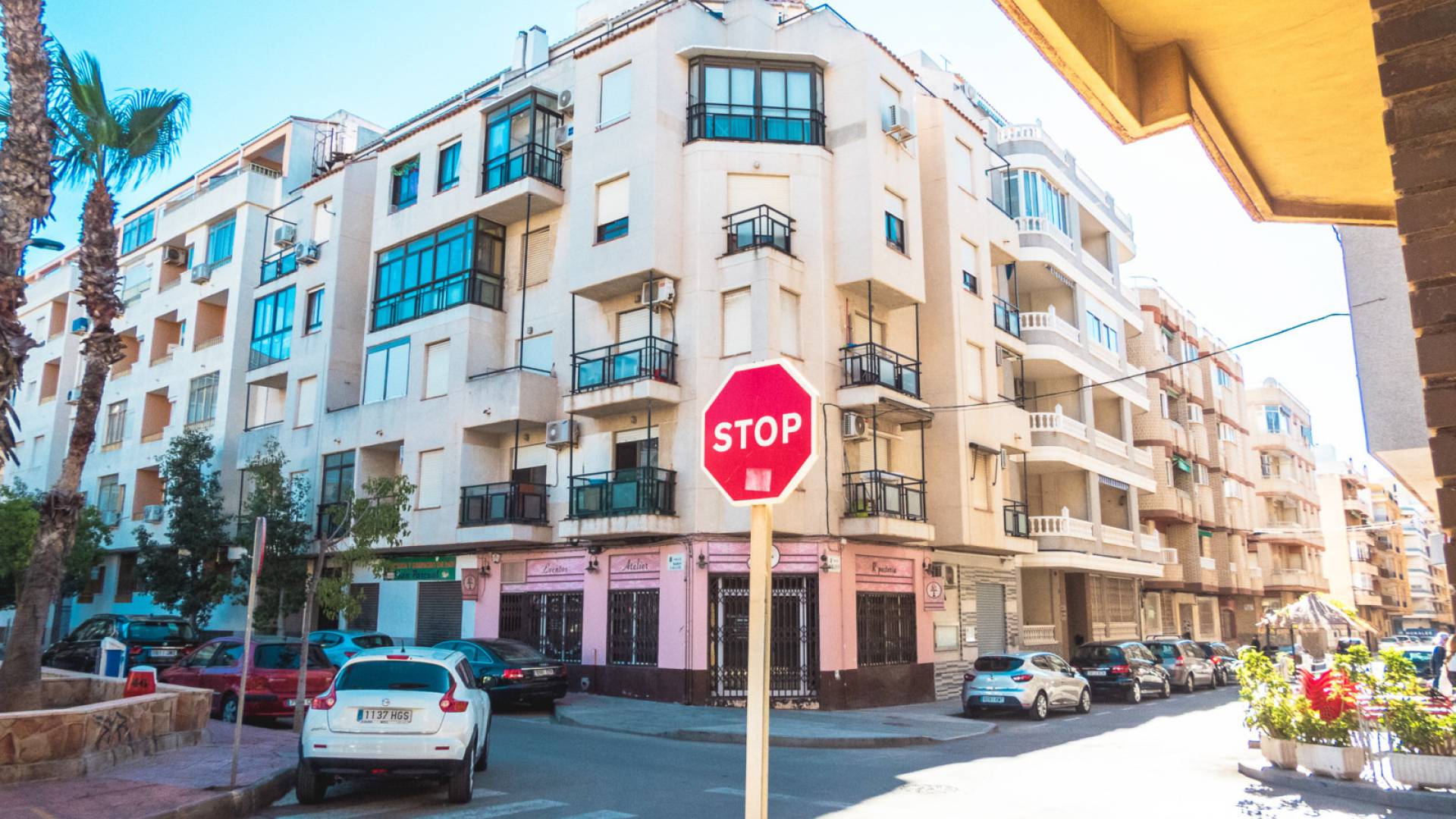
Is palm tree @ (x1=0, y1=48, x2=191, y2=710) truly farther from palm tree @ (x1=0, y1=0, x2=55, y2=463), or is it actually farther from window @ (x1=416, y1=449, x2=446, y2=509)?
window @ (x1=416, y1=449, x2=446, y2=509)

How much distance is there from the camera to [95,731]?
36.7 ft

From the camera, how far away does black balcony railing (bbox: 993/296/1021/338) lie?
99.9 ft

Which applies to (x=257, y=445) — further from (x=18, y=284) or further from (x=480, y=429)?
(x=18, y=284)

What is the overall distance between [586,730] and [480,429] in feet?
37.9

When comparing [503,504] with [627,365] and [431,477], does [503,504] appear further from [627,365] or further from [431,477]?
[627,365]

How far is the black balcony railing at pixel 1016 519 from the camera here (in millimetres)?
28984

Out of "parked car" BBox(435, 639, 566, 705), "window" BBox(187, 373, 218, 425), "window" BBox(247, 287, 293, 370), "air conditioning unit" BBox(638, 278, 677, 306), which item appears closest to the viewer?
"parked car" BBox(435, 639, 566, 705)

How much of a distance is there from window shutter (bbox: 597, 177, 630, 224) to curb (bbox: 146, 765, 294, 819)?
1703 cm

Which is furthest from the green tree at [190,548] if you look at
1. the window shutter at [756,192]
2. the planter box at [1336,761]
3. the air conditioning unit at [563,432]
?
the planter box at [1336,761]

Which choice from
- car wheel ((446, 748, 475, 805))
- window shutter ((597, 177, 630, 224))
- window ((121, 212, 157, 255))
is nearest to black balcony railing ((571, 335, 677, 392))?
window shutter ((597, 177, 630, 224))

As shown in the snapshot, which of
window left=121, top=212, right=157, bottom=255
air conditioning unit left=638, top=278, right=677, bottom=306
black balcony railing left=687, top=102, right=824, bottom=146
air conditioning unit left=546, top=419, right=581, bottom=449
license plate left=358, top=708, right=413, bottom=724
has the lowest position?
license plate left=358, top=708, right=413, bottom=724

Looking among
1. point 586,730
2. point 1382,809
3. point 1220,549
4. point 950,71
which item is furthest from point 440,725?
point 1220,549

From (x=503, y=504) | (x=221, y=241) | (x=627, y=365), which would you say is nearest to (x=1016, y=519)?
(x=627, y=365)

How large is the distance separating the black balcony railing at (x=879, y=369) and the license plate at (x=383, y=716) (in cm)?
1579
